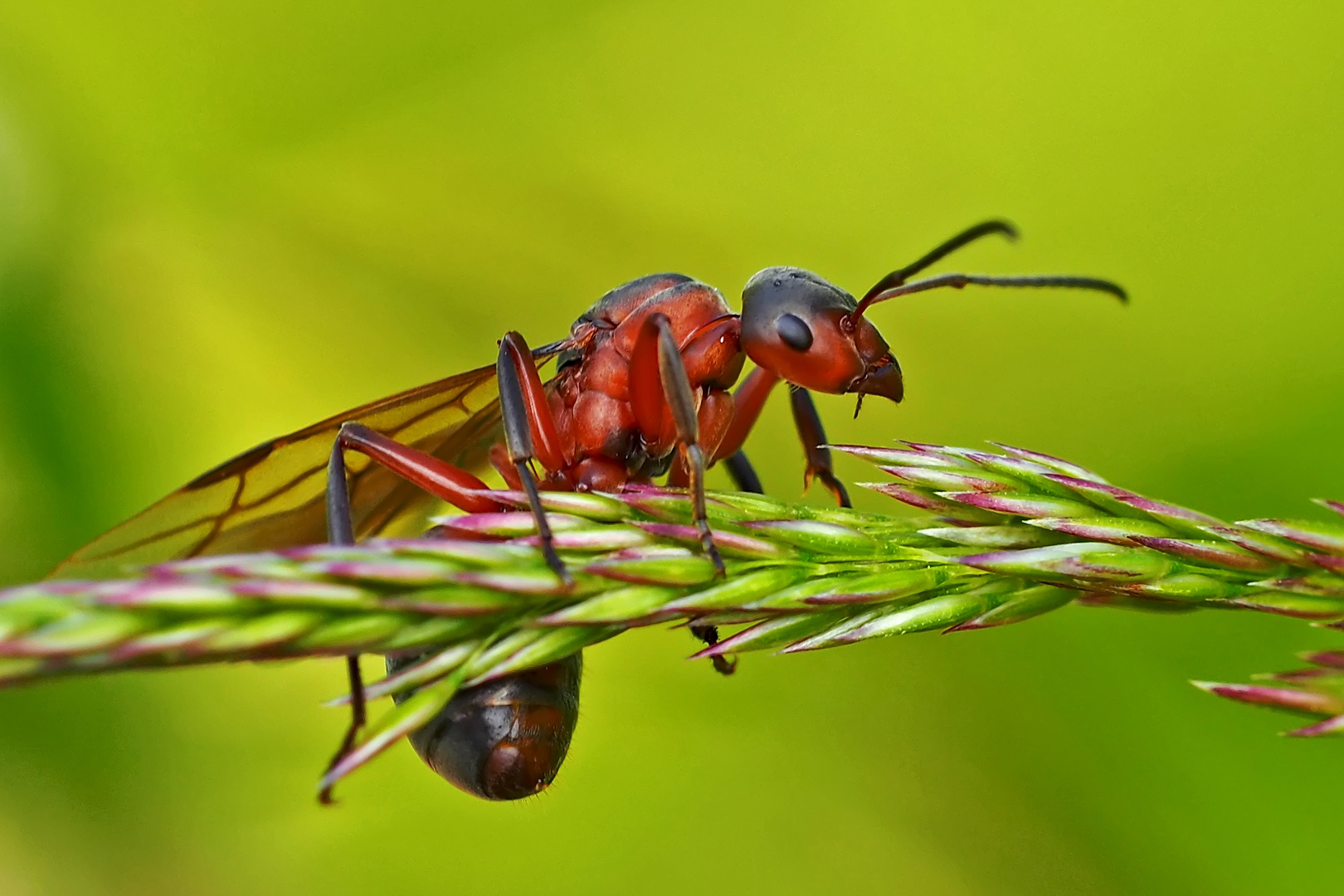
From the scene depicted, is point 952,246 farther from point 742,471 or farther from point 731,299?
point 731,299

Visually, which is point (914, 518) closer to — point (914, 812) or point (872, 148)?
point (914, 812)

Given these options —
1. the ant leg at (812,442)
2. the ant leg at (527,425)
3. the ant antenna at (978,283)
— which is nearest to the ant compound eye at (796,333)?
the ant antenna at (978,283)

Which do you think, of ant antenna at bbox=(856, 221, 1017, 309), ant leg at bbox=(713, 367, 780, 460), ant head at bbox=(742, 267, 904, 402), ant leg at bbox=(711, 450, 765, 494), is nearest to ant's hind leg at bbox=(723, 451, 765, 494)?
ant leg at bbox=(711, 450, 765, 494)

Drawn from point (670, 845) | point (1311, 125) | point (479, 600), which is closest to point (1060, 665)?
point (670, 845)

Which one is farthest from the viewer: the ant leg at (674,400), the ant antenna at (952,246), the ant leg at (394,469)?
the ant leg at (394,469)

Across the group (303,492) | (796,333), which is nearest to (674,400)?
(796,333)

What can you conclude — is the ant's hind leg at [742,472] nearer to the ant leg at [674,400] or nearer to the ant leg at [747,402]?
the ant leg at [747,402]
